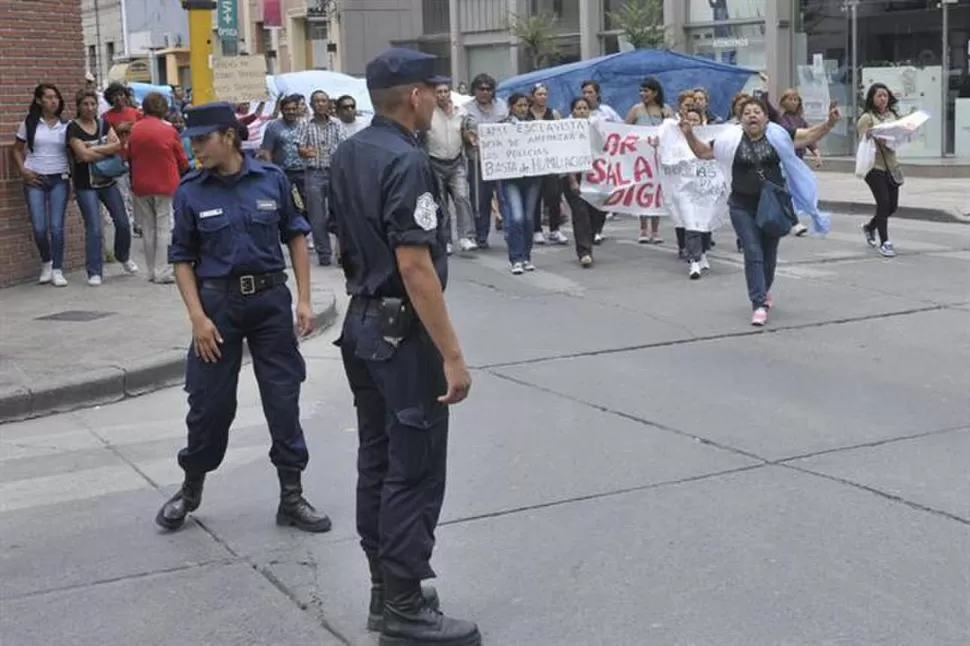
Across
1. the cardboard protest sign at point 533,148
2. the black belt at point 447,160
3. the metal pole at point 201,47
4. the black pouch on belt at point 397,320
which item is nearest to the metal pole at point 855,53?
the cardboard protest sign at point 533,148

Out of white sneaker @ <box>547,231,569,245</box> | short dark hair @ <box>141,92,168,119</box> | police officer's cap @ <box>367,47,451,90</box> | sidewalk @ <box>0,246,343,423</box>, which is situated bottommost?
sidewalk @ <box>0,246,343,423</box>

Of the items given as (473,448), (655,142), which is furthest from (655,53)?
(473,448)

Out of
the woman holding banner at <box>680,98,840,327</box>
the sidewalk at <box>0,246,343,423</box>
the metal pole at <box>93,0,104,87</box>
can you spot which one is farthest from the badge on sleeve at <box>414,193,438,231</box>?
the metal pole at <box>93,0,104,87</box>

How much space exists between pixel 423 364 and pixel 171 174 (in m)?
8.85

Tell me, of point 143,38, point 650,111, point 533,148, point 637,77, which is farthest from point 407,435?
point 143,38

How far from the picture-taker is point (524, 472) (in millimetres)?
6508

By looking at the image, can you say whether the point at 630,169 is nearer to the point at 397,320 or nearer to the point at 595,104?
the point at 595,104

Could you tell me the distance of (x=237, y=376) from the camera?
5.75m

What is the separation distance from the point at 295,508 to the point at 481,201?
31.3ft

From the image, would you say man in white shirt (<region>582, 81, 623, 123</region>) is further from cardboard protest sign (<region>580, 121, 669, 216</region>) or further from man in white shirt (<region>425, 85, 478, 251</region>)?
man in white shirt (<region>425, 85, 478, 251</region>)

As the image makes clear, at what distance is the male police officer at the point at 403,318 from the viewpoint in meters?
4.13

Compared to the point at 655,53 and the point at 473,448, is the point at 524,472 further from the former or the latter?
the point at 655,53

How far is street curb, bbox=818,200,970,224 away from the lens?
1706 cm

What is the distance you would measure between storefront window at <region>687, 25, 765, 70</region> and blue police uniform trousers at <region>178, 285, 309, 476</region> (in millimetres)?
22202
